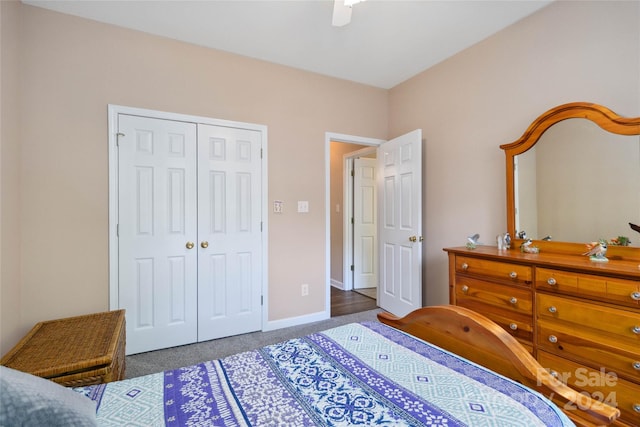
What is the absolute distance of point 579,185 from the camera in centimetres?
196

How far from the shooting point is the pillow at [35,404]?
0.50m

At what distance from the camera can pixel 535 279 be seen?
5.74ft

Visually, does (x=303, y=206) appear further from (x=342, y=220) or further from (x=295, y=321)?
(x=342, y=220)

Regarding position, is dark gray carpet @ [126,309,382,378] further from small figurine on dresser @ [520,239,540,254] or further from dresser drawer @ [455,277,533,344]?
small figurine on dresser @ [520,239,540,254]

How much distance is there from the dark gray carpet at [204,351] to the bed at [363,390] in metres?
1.49

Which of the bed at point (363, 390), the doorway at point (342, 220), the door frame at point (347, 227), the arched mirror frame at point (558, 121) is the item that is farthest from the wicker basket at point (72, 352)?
the door frame at point (347, 227)

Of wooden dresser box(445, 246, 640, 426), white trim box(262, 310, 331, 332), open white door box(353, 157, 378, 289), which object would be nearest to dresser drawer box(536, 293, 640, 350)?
wooden dresser box(445, 246, 640, 426)

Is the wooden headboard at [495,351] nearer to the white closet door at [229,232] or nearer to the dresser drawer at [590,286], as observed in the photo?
the dresser drawer at [590,286]

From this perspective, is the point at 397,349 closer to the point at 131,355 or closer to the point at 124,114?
the point at 131,355

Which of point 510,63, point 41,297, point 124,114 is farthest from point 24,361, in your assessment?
point 510,63

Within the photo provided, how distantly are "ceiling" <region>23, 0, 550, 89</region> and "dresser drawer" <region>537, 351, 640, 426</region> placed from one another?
249cm

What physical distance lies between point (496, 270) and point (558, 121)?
45.6 inches

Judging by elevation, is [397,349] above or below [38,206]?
below

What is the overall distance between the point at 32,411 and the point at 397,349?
1092 mm
